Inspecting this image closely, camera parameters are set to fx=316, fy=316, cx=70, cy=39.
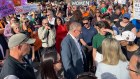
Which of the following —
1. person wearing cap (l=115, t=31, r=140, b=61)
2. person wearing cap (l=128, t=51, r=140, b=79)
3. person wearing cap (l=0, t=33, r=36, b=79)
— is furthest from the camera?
person wearing cap (l=115, t=31, r=140, b=61)

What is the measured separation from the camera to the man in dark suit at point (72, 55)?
17.7 ft

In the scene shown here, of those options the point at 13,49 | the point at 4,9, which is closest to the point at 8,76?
the point at 13,49

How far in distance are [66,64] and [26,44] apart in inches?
56.9

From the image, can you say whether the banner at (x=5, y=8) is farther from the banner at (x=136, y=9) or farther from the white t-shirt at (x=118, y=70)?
the banner at (x=136, y=9)

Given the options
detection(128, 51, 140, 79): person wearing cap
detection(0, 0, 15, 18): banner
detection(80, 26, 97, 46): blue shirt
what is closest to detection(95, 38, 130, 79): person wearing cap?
detection(128, 51, 140, 79): person wearing cap

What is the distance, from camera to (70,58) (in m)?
5.45

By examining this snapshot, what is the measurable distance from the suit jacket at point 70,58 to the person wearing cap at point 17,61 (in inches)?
52.2

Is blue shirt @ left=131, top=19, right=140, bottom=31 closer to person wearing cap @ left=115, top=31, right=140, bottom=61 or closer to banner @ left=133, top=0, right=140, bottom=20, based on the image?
banner @ left=133, top=0, right=140, bottom=20

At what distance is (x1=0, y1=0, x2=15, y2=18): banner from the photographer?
6.70 m

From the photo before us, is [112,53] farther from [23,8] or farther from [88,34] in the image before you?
[23,8]

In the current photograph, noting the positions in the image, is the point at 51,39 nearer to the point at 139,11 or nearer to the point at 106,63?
the point at 139,11

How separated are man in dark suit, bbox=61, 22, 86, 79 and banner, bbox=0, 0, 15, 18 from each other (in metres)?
1.79

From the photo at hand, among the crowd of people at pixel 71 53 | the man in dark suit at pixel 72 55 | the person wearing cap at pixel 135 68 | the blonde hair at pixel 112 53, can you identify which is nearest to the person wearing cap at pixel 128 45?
the crowd of people at pixel 71 53

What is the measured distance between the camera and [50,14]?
33.0 feet
